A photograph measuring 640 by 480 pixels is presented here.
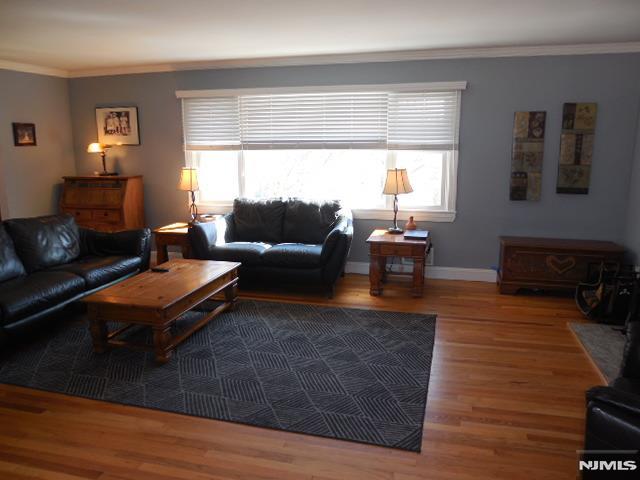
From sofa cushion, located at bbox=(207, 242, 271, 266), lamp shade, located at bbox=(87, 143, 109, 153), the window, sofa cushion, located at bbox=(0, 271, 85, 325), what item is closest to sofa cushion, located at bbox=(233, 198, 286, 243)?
sofa cushion, located at bbox=(207, 242, 271, 266)

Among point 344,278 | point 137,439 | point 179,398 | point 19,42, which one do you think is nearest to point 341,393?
point 179,398

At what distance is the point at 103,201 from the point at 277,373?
143 inches

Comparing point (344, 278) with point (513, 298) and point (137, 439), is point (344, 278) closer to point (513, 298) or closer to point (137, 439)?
point (513, 298)

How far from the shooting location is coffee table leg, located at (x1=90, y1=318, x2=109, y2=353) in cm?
329

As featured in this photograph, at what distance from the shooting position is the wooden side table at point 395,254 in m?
4.46

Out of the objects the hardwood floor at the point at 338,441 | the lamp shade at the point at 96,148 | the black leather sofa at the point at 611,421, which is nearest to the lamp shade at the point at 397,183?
the hardwood floor at the point at 338,441

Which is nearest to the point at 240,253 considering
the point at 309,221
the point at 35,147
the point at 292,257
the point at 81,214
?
the point at 292,257

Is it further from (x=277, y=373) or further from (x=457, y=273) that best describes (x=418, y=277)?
(x=277, y=373)

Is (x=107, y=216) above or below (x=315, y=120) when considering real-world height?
below

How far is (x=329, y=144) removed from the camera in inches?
208

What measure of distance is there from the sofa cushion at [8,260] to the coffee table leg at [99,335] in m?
1.02

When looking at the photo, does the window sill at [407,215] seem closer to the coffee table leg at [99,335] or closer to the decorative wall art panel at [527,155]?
the decorative wall art panel at [527,155]

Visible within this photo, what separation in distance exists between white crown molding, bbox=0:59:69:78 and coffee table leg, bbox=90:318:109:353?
3.68 meters

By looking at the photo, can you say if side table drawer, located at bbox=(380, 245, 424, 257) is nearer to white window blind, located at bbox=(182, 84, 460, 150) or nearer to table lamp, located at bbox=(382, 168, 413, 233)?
table lamp, located at bbox=(382, 168, 413, 233)
